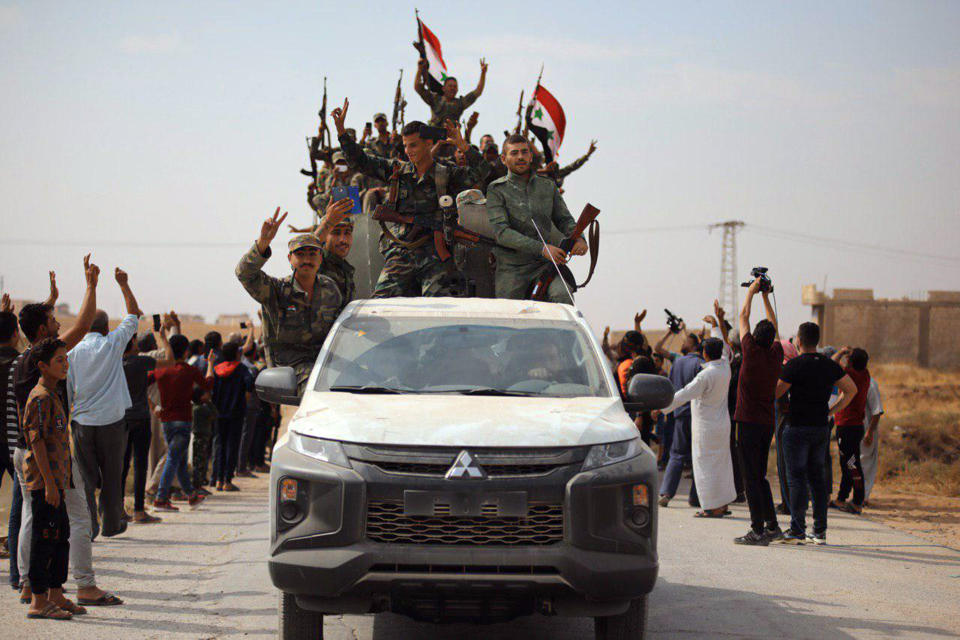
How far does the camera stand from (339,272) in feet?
28.6

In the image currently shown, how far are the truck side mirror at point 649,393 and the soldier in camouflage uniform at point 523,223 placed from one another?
301 centimetres

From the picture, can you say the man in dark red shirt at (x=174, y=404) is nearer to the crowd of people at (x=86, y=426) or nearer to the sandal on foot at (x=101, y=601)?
the crowd of people at (x=86, y=426)

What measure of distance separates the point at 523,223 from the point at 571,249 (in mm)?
539

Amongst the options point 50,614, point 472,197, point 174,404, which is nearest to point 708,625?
point 50,614

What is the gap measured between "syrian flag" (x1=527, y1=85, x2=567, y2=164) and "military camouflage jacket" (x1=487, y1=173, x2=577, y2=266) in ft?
6.74

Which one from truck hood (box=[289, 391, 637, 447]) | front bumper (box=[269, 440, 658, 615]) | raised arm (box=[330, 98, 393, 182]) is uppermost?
raised arm (box=[330, 98, 393, 182])

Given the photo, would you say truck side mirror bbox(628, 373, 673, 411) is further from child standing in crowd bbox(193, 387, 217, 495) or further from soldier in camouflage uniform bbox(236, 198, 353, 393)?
child standing in crowd bbox(193, 387, 217, 495)

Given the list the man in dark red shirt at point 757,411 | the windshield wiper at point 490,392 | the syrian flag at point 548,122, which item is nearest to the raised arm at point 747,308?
the man in dark red shirt at point 757,411

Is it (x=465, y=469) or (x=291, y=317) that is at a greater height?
(x=291, y=317)

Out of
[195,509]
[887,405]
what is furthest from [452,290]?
[887,405]

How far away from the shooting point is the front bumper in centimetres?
502

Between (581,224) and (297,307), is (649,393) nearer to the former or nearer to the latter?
(297,307)

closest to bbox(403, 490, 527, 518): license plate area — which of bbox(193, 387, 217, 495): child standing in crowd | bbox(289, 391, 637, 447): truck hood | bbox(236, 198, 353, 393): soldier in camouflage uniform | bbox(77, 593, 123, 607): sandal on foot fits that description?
bbox(289, 391, 637, 447): truck hood

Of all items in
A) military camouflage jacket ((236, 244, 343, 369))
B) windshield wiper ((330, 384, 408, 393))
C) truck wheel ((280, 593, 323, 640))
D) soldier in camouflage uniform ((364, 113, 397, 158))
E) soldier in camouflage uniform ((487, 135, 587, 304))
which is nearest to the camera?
truck wheel ((280, 593, 323, 640))
